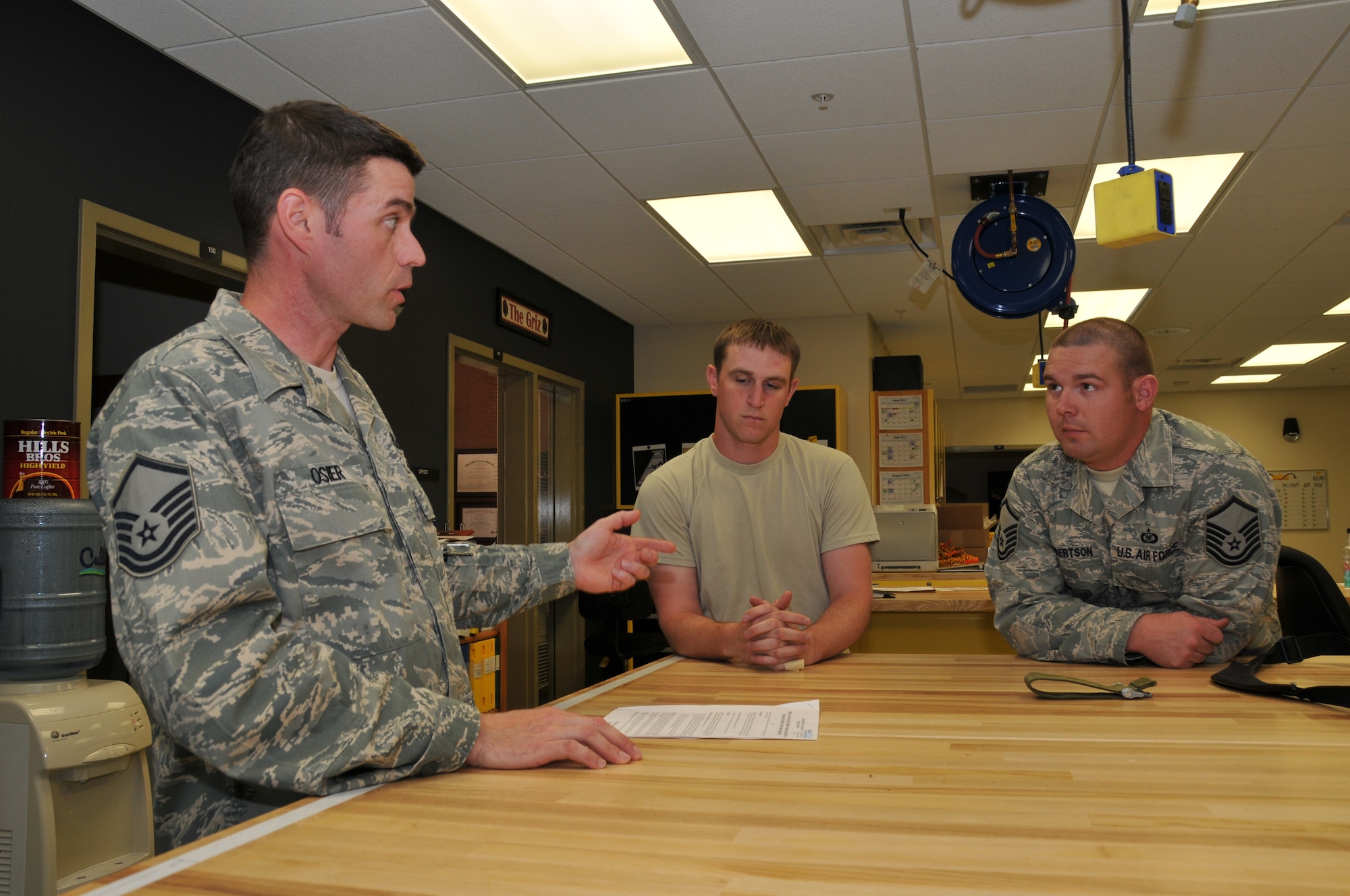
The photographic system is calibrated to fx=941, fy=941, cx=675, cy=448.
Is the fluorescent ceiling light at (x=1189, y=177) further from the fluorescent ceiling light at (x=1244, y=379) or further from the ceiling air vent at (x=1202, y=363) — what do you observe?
the fluorescent ceiling light at (x=1244, y=379)

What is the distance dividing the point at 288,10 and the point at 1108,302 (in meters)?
6.12

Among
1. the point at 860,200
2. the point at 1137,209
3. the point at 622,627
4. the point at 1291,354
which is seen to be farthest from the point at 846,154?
the point at 1291,354

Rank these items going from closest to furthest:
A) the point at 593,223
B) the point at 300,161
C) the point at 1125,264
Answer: the point at 300,161 → the point at 593,223 → the point at 1125,264

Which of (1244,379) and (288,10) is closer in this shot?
(288,10)

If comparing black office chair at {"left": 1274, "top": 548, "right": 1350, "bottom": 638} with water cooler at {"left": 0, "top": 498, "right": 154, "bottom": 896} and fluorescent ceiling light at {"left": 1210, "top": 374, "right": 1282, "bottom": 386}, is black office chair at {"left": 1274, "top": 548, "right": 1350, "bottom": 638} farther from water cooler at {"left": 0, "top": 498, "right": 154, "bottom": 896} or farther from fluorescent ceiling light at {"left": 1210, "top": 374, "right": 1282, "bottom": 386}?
fluorescent ceiling light at {"left": 1210, "top": 374, "right": 1282, "bottom": 386}

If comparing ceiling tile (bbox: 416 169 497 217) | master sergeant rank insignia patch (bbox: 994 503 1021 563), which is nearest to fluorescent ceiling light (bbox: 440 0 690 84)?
ceiling tile (bbox: 416 169 497 217)

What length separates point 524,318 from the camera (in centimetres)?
572

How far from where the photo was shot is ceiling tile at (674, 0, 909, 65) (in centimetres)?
287

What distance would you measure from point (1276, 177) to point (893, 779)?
175 inches

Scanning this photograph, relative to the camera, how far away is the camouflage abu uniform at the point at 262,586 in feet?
3.14

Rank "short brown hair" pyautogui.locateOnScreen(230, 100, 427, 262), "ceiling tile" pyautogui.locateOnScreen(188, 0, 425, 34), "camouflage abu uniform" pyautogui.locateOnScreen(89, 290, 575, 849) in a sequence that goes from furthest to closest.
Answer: "ceiling tile" pyautogui.locateOnScreen(188, 0, 425, 34) < "short brown hair" pyautogui.locateOnScreen(230, 100, 427, 262) < "camouflage abu uniform" pyautogui.locateOnScreen(89, 290, 575, 849)

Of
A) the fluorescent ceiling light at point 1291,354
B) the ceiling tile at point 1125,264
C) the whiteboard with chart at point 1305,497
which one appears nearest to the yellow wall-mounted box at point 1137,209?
the ceiling tile at point 1125,264

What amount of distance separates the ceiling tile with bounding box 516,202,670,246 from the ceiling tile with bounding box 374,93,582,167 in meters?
0.72

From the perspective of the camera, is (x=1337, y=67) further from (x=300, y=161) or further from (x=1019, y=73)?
(x=300, y=161)
